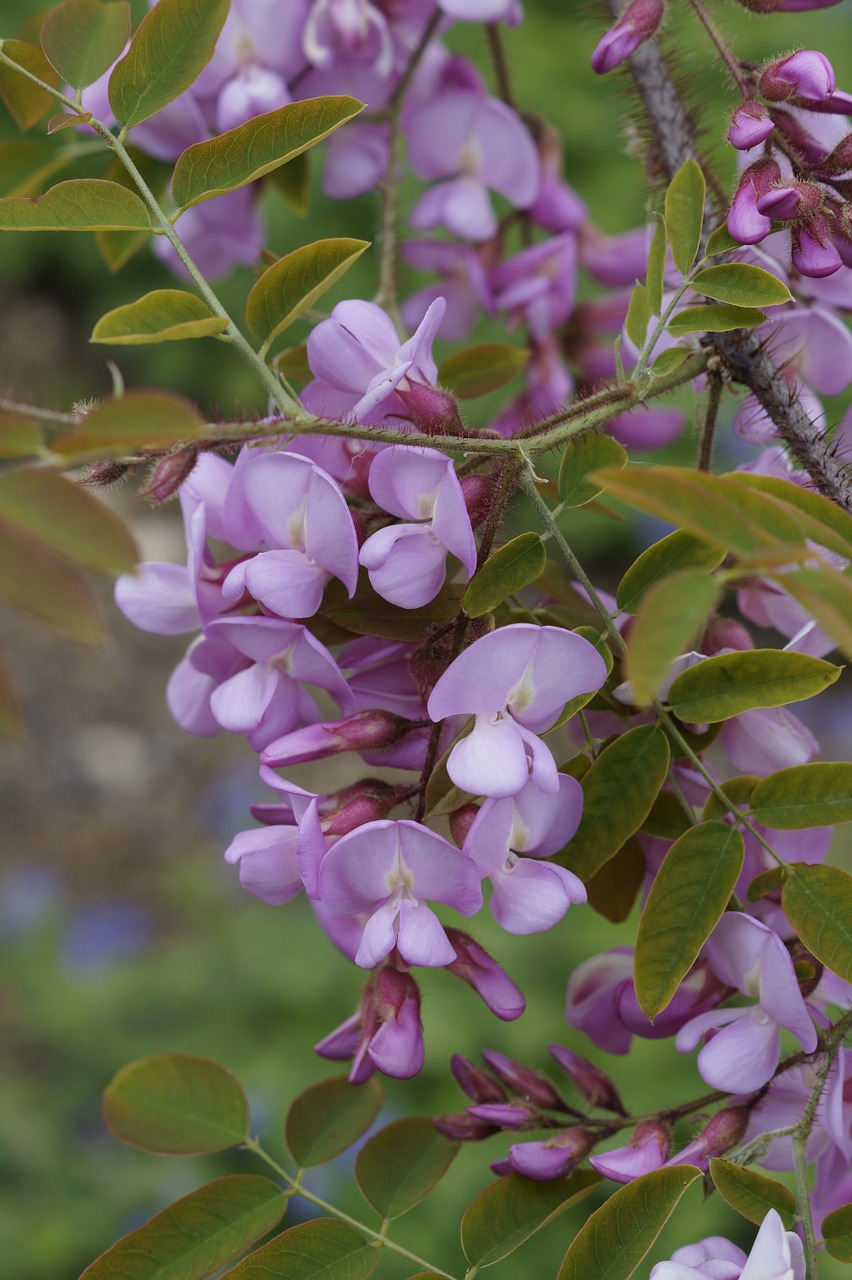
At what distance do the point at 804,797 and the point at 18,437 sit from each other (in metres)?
→ 0.33

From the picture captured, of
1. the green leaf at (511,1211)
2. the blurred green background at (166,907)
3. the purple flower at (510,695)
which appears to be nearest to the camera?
the purple flower at (510,695)

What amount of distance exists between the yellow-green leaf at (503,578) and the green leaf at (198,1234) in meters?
0.30

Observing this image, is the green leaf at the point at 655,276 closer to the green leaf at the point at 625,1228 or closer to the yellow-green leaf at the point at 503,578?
the yellow-green leaf at the point at 503,578

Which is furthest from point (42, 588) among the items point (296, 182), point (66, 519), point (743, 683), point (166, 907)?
point (166, 907)

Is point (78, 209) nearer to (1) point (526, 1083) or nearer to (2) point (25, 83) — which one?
(2) point (25, 83)

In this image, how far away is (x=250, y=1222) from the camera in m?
0.58

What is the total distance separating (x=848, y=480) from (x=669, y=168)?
0.19 meters

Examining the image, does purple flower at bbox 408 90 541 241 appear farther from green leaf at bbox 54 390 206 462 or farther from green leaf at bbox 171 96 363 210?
green leaf at bbox 54 390 206 462

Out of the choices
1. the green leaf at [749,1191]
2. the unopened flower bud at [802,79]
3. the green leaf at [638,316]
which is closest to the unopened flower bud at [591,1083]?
the green leaf at [749,1191]

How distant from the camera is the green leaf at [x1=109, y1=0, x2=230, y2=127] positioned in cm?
53

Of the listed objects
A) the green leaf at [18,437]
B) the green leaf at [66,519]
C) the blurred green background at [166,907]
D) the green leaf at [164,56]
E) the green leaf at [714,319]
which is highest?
the green leaf at [164,56]

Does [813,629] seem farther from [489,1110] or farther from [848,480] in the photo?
[489,1110]

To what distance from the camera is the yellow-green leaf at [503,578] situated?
0.48 meters

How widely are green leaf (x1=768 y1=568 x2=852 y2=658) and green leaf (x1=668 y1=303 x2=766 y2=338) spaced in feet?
0.60
